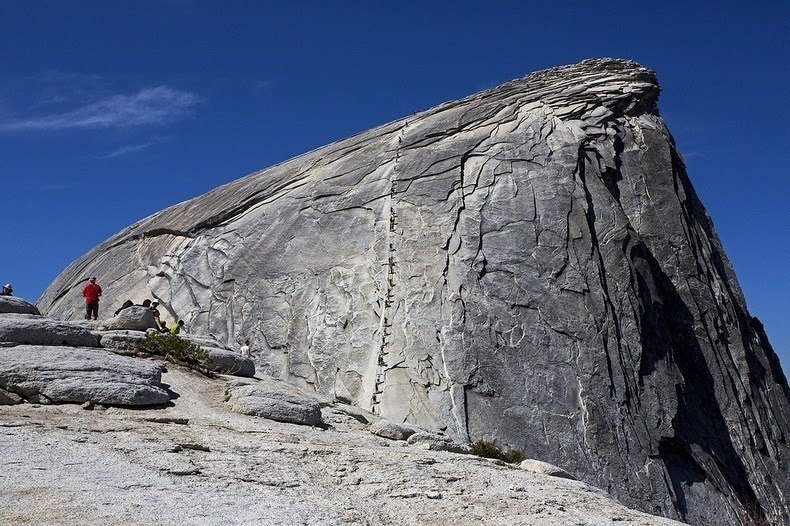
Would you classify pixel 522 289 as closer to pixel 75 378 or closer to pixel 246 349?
pixel 246 349

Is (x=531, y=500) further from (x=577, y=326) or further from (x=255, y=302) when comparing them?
(x=255, y=302)

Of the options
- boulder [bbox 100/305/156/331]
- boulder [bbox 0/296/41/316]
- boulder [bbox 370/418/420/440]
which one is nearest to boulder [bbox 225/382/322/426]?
boulder [bbox 370/418/420/440]

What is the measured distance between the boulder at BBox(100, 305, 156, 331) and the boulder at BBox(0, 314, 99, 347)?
269 centimetres

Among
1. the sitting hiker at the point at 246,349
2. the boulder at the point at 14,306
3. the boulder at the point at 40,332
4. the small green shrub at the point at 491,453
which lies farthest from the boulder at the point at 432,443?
the boulder at the point at 14,306

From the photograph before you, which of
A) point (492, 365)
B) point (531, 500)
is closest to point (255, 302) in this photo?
point (492, 365)

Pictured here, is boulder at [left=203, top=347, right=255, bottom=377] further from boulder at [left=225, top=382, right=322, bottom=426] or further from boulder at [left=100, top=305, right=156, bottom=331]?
boulder at [left=225, top=382, right=322, bottom=426]

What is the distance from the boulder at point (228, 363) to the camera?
18391 mm

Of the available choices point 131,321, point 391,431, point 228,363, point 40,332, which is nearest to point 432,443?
point 391,431

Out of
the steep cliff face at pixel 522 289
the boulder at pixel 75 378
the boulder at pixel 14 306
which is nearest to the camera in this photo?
the boulder at pixel 75 378

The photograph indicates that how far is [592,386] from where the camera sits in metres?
21.6

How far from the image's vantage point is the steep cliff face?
21391mm

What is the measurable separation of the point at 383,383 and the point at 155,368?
7508mm

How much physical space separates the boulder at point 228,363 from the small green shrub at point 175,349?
22cm

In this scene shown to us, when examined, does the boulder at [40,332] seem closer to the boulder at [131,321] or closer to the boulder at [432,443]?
the boulder at [131,321]
